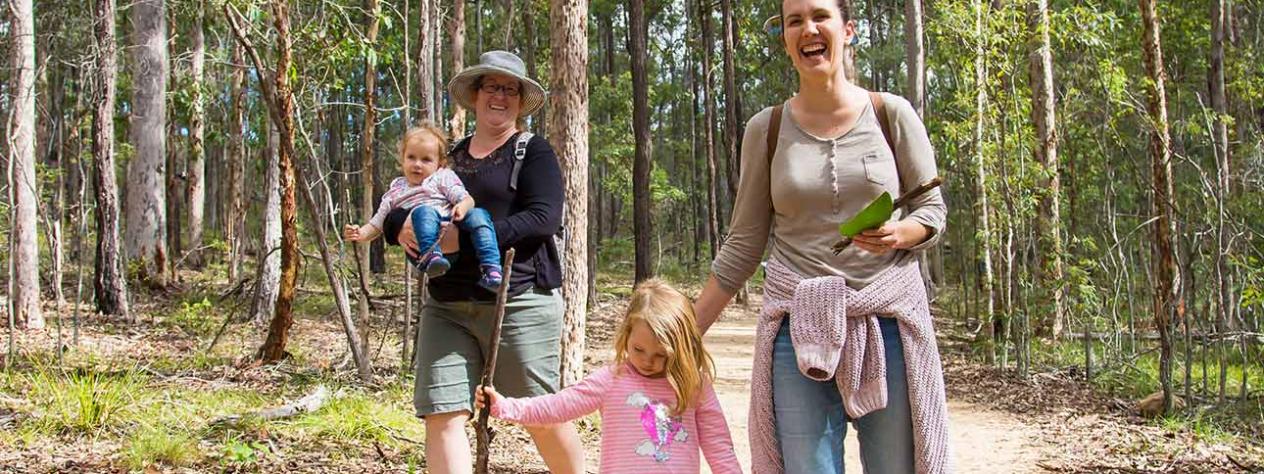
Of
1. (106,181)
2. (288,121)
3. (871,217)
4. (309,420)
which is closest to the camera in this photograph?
(871,217)

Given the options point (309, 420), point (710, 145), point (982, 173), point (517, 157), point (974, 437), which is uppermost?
point (710, 145)

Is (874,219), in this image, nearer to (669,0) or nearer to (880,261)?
(880,261)

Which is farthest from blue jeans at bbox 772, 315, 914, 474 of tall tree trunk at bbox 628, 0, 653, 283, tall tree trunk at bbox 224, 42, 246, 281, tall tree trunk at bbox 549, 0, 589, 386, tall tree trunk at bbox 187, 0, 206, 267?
tall tree trunk at bbox 224, 42, 246, 281

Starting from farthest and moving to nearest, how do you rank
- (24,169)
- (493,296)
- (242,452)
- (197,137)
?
(197,137), (24,169), (242,452), (493,296)

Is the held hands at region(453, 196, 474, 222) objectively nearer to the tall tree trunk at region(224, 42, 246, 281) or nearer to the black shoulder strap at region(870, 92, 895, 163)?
the black shoulder strap at region(870, 92, 895, 163)

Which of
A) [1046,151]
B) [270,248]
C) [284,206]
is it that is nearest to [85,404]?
[284,206]

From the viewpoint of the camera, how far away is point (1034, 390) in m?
8.91

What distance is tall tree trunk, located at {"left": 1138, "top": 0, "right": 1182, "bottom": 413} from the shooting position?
23.1 feet

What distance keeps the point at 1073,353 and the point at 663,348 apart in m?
9.58

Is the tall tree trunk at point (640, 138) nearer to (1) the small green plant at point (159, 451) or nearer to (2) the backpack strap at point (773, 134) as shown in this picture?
(1) the small green plant at point (159, 451)

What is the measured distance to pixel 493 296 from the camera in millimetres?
3346

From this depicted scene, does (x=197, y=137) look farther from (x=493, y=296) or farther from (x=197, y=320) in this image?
(x=493, y=296)

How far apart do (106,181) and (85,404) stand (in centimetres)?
655

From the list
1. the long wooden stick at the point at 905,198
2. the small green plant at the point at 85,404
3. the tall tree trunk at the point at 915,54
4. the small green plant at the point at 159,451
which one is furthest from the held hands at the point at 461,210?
the tall tree trunk at the point at 915,54
